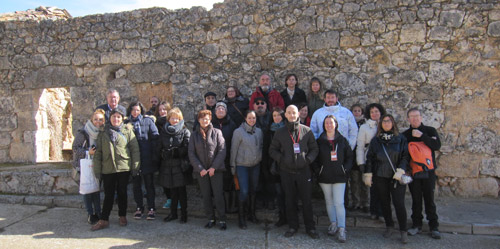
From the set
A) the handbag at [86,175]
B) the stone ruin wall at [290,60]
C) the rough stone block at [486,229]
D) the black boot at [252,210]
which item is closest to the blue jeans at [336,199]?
the black boot at [252,210]

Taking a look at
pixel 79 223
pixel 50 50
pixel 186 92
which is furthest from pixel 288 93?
pixel 50 50

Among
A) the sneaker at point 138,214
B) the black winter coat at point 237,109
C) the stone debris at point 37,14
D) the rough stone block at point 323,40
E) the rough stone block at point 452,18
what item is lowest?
the sneaker at point 138,214

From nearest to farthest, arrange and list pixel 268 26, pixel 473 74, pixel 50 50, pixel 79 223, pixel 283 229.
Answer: pixel 283 229, pixel 79 223, pixel 473 74, pixel 268 26, pixel 50 50

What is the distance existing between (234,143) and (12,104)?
5182 millimetres

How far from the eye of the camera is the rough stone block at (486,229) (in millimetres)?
4113

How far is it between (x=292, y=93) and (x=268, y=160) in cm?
133

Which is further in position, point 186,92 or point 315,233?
point 186,92

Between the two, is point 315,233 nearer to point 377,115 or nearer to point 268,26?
point 377,115

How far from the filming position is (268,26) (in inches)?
230

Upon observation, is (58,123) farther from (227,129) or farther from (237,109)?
(227,129)

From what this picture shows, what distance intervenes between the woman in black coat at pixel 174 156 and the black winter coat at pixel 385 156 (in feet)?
7.60

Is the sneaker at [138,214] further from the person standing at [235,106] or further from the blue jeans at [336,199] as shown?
the blue jeans at [336,199]

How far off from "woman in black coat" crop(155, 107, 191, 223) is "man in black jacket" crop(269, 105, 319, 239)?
3.95 ft

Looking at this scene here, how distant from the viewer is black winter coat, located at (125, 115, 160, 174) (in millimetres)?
4617
